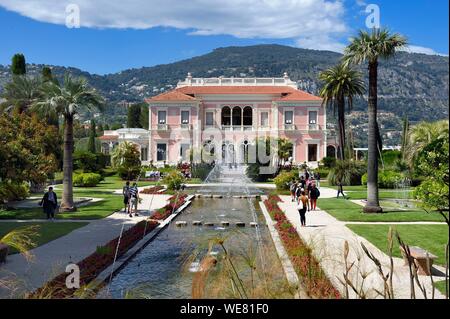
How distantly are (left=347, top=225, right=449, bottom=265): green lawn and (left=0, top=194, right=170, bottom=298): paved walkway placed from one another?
24.3ft

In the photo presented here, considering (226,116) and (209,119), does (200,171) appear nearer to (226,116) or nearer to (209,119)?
(209,119)

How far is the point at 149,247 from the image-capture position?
45.1 ft

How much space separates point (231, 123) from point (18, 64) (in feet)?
82.5

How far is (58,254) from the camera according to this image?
40.2 ft

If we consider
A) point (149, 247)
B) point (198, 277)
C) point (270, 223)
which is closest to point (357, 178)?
point (270, 223)

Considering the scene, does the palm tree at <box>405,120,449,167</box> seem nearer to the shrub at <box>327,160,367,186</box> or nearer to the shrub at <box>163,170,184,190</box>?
the shrub at <box>327,160,367,186</box>

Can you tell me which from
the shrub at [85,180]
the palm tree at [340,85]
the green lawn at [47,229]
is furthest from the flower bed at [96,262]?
the palm tree at [340,85]

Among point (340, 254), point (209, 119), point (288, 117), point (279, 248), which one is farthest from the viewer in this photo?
point (209, 119)

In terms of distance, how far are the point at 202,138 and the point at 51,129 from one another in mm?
25827

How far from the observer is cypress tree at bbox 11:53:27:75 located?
144ft

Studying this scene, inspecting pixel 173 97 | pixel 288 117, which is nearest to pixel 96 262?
pixel 288 117

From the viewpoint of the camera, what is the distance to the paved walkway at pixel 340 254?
7.48 meters
